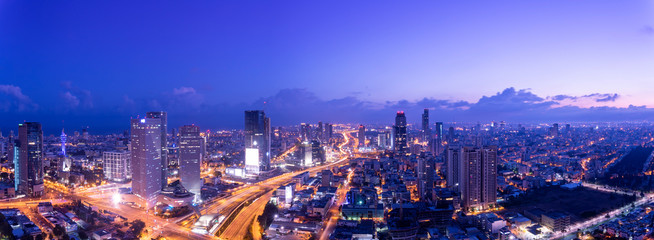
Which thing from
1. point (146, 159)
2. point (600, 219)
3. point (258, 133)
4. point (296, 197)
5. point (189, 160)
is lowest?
point (600, 219)

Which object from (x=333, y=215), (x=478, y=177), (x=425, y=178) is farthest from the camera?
(x=425, y=178)

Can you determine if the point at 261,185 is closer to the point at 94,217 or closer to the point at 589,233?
the point at 94,217

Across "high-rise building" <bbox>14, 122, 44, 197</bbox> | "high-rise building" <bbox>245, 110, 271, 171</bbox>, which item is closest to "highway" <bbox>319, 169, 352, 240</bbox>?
"high-rise building" <bbox>245, 110, 271, 171</bbox>

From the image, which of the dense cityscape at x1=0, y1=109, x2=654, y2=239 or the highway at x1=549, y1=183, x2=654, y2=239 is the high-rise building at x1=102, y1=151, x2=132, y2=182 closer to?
the dense cityscape at x1=0, y1=109, x2=654, y2=239

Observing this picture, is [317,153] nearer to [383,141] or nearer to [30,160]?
[383,141]

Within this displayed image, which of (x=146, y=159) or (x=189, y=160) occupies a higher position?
(x=146, y=159)

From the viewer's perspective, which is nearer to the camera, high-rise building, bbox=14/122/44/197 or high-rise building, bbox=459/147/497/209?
high-rise building, bbox=459/147/497/209

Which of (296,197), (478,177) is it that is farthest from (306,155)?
(478,177)
